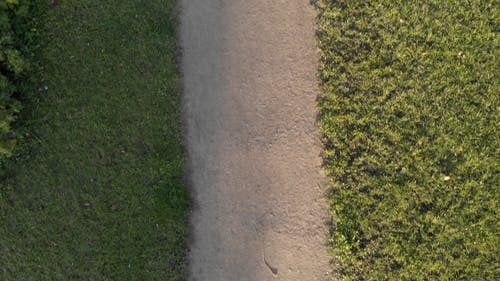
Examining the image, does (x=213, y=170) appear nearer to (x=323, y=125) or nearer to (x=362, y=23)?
(x=323, y=125)

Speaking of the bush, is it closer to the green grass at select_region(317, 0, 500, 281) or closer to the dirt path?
the dirt path

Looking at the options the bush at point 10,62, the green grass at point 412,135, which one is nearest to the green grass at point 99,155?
the bush at point 10,62

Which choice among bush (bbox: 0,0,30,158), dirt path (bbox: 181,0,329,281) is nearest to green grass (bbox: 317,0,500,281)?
dirt path (bbox: 181,0,329,281)

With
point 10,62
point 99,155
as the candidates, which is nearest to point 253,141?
point 99,155

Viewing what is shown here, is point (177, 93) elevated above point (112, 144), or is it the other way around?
point (177, 93)

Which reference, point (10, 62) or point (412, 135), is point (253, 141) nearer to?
point (412, 135)

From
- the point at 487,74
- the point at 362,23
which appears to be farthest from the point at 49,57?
the point at 487,74
